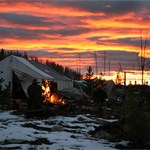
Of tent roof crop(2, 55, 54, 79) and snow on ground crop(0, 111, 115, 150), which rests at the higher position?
tent roof crop(2, 55, 54, 79)

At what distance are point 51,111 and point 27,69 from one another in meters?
12.7

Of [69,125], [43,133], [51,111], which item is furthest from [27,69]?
[43,133]

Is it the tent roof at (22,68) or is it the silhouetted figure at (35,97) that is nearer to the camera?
the silhouetted figure at (35,97)

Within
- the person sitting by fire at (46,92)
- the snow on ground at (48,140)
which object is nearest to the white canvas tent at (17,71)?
the person sitting by fire at (46,92)

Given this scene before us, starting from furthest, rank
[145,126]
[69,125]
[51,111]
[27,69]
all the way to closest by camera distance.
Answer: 1. [27,69]
2. [51,111]
3. [69,125]
4. [145,126]

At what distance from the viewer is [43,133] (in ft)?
43.9

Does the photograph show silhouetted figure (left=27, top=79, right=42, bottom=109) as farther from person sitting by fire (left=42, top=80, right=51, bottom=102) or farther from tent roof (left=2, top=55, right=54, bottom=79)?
tent roof (left=2, top=55, right=54, bottom=79)

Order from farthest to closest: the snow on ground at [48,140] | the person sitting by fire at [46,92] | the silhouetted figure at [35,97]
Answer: the person sitting by fire at [46,92] < the silhouetted figure at [35,97] < the snow on ground at [48,140]

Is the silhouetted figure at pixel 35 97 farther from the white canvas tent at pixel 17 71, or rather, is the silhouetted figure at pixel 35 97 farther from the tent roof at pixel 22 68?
the tent roof at pixel 22 68

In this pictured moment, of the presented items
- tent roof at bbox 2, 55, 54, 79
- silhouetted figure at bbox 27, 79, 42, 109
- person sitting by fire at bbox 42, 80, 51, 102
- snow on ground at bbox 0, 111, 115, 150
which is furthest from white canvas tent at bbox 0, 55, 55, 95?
snow on ground at bbox 0, 111, 115, 150

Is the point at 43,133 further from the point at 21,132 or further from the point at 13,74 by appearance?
the point at 13,74

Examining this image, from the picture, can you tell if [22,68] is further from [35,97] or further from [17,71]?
[35,97]

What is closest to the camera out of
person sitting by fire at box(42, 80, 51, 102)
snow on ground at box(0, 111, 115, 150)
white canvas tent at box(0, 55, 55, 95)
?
snow on ground at box(0, 111, 115, 150)

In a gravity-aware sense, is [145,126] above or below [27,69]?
below
